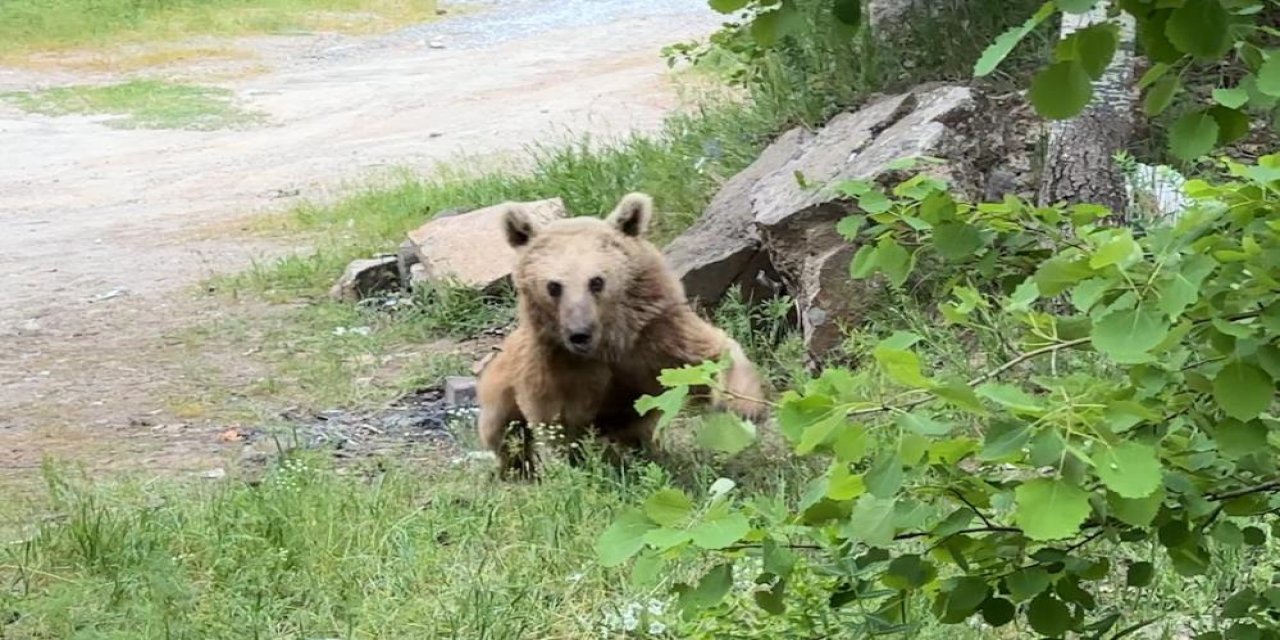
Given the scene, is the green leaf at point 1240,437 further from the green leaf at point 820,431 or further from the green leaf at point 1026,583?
the green leaf at point 820,431

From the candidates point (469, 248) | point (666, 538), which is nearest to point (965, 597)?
point (666, 538)

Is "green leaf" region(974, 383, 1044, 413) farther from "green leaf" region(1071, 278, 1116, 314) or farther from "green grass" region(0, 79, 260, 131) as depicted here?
"green grass" region(0, 79, 260, 131)

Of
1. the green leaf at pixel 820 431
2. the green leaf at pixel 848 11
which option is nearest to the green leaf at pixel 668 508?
the green leaf at pixel 820 431

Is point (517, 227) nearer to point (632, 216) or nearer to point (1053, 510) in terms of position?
point (632, 216)

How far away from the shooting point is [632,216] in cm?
650

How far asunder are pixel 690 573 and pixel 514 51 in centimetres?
1921

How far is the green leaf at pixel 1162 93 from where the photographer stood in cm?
223

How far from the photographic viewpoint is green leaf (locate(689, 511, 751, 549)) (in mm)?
2202

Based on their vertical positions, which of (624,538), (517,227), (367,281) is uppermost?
(624,538)

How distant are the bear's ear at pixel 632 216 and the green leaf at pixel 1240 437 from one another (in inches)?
174

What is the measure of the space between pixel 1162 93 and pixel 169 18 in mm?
25124

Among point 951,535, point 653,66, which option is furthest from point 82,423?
point 653,66

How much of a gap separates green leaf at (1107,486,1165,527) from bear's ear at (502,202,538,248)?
466 centimetres

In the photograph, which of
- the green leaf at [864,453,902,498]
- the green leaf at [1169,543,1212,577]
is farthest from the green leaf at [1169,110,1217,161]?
the green leaf at [1169,543,1212,577]
